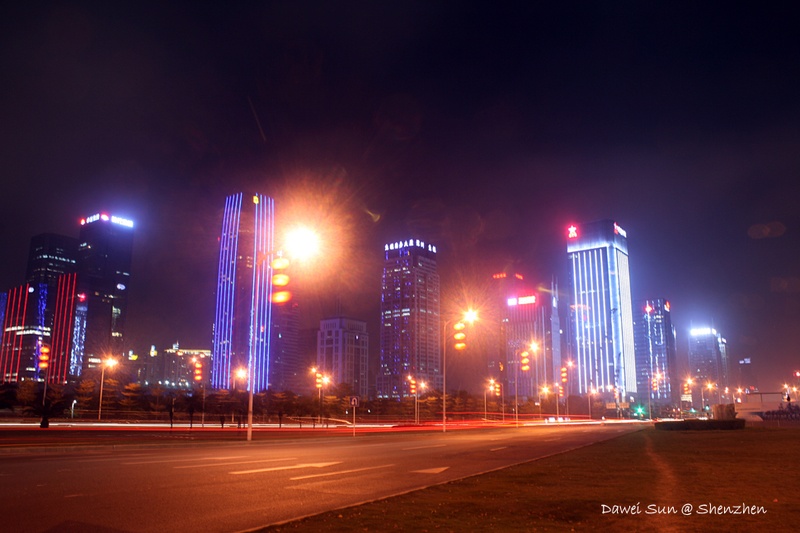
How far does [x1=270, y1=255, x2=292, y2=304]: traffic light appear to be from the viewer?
18938 millimetres

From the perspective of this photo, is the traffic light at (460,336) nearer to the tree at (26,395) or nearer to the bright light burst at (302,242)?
the bright light burst at (302,242)

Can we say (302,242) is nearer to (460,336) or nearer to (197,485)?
(460,336)

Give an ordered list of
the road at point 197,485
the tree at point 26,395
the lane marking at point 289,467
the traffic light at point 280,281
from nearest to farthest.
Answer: the road at point 197,485 → the lane marking at point 289,467 → the traffic light at point 280,281 → the tree at point 26,395

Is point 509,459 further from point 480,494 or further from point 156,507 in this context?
point 156,507

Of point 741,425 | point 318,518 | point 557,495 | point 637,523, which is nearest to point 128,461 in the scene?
point 318,518

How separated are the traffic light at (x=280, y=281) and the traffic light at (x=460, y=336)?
31.6ft

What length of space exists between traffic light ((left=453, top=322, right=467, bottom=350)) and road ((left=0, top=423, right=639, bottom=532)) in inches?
196

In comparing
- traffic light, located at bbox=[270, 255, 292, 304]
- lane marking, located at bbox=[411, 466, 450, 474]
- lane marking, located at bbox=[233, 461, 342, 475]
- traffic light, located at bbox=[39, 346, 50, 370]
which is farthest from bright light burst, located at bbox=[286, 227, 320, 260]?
traffic light, located at bbox=[39, 346, 50, 370]

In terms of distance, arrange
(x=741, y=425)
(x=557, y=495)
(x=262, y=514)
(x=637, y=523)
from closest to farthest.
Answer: (x=637, y=523), (x=262, y=514), (x=557, y=495), (x=741, y=425)

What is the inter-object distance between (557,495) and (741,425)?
159 ft

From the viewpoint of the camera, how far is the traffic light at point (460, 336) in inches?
1047

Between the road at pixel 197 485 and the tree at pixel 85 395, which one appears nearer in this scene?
the road at pixel 197 485

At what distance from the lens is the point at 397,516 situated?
9906 millimetres

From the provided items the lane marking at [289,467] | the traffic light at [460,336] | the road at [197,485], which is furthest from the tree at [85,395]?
the lane marking at [289,467]
